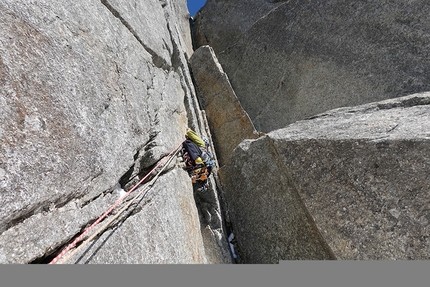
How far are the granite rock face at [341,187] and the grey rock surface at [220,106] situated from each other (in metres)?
3.86

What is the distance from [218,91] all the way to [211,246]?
299 inches

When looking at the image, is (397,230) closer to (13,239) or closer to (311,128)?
(311,128)

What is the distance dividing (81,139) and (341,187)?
16.7 feet

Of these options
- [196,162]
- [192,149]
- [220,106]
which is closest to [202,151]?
[192,149]

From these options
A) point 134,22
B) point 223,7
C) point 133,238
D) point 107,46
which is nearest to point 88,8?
point 107,46

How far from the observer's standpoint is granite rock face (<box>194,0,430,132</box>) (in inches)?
436

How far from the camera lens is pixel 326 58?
494 inches

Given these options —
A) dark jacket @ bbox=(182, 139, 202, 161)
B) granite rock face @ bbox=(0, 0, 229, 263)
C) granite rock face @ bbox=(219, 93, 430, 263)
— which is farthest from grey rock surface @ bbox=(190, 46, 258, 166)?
granite rock face @ bbox=(0, 0, 229, 263)

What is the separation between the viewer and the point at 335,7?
1295 centimetres

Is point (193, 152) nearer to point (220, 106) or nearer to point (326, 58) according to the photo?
point (220, 106)

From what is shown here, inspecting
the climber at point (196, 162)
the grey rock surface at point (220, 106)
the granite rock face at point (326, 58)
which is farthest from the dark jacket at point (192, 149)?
the granite rock face at point (326, 58)

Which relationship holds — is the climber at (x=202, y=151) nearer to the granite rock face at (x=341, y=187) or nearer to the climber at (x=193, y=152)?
the climber at (x=193, y=152)

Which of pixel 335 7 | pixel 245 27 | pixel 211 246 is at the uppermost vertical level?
pixel 245 27

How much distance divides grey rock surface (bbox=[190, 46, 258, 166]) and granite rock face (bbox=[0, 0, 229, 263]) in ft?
16.2
